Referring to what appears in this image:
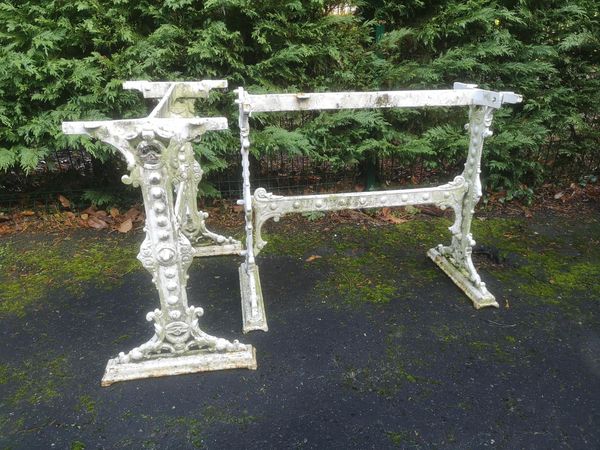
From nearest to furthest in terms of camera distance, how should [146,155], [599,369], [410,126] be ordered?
[146,155] < [599,369] < [410,126]

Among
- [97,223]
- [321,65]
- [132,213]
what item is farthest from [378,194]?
[97,223]

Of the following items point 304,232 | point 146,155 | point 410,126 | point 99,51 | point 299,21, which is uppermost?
point 299,21

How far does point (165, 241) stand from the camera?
2.25m

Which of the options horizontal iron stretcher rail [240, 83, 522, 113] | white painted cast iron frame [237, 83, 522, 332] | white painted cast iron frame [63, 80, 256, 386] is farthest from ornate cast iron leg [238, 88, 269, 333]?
white painted cast iron frame [63, 80, 256, 386]

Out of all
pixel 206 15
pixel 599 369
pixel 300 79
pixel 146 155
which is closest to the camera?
pixel 146 155

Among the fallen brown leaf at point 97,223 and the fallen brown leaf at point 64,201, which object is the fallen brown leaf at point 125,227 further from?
the fallen brown leaf at point 64,201

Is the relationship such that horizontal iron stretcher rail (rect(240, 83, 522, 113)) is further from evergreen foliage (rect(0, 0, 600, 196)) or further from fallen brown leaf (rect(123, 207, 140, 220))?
fallen brown leaf (rect(123, 207, 140, 220))

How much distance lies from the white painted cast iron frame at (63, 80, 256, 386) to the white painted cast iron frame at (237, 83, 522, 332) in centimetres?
41

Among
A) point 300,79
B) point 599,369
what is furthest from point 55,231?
point 599,369

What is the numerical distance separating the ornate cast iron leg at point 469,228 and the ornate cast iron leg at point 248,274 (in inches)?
59.4

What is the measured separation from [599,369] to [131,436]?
257cm

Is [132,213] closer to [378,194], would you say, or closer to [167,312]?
[167,312]

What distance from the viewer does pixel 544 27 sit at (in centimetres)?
458

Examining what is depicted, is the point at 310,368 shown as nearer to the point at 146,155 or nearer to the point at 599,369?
the point at 146,155
